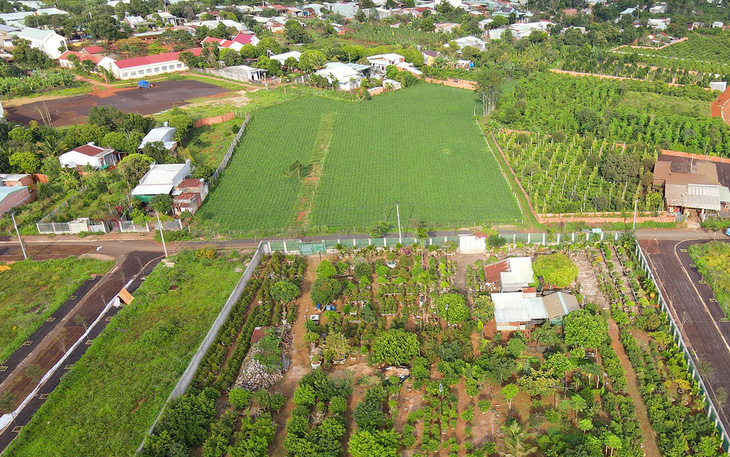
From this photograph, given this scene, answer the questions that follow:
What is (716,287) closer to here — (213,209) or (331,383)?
(331,383)

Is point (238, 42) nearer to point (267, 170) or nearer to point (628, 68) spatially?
Answer: point (267, 170)

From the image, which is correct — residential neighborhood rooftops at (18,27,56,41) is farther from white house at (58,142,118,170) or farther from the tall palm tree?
the tall palm tree

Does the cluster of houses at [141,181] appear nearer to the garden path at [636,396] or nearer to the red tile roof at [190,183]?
the red tile roof at [190,183]

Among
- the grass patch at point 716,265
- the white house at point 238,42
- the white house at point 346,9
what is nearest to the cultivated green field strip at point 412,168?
the grass patch at point 716,265

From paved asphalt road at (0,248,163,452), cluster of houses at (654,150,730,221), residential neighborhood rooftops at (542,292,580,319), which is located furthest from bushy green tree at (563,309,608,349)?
paved asphalt road at (0,248,163,452)

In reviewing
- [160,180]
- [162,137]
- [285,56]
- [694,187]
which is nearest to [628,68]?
[694,187]

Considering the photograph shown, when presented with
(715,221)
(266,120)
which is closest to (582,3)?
(266,120)
